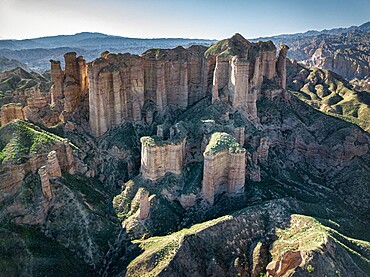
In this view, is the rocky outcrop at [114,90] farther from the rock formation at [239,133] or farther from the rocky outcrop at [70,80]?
the rock formation at [239,133]

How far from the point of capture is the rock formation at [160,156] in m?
52.0

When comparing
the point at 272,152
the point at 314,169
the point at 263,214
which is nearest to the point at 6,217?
the point at 263,214

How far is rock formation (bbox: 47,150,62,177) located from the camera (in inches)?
1865

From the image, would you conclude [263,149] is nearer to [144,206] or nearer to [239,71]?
[239,71]

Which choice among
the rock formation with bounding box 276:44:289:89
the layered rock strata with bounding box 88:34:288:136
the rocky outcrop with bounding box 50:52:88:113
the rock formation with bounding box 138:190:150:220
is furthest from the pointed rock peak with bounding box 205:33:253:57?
the rock formation with bounding box 138:190:150:220

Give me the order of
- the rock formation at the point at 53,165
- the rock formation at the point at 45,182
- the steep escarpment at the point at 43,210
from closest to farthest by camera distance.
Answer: the steep escarpment at the point at 43,210, the rock formation at the point at 45,182, the rock formation at the point at 53,165

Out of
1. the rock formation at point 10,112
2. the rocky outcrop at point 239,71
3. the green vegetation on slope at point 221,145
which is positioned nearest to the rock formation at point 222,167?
the green vegetation on slope at point 221,145

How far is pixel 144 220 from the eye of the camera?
4850 centimetres

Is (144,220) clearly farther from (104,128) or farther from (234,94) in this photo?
(234,94)

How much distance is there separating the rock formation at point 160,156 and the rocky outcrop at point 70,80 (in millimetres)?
25499

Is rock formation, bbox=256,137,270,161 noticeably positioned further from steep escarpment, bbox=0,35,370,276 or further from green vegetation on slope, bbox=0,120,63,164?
green vegetation on slope, bbox=0,120,63,164

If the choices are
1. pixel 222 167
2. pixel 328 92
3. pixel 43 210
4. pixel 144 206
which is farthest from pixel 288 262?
pixel 328 92

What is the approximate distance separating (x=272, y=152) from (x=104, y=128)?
119 feet

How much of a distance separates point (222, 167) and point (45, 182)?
1008 inches
